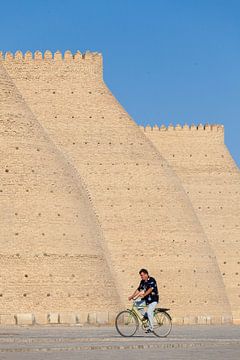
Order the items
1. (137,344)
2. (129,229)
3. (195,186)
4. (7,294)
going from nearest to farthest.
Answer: (137,344), (7,294), (129,229), (195,186)

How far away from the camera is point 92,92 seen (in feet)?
198

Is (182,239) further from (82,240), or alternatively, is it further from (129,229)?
(82,240)

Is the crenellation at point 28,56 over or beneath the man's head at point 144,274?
over

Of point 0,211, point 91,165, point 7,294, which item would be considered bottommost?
point 7,294

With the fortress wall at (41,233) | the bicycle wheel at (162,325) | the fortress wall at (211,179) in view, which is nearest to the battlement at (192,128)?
the fortress wall at (211,179)

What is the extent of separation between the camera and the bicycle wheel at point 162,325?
1272 inches

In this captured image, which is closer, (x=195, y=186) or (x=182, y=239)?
(x=182, y=239)

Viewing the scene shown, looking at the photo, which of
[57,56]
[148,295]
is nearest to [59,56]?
[57,56]

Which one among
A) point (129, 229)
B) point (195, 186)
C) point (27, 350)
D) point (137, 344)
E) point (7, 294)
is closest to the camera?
point (27, 350)

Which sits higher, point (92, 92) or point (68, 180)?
point (92, 92)

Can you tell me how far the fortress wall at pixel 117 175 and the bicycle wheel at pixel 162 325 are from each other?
87.1 ft

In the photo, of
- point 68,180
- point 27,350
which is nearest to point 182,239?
point 68,180

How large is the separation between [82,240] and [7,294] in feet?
11.7

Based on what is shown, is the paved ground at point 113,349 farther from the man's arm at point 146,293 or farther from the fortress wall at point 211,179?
the fortress wall at point 211,179
